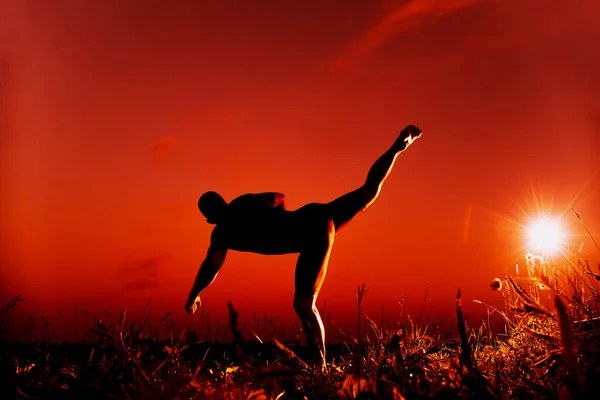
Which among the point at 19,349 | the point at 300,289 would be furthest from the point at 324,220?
the point at 19,349

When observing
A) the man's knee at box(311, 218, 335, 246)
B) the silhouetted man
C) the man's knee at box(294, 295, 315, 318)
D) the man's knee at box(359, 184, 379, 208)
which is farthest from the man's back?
the man's knee at box(359, 184, 379, 208)

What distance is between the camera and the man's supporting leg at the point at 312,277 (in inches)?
190

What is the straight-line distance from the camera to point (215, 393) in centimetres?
236

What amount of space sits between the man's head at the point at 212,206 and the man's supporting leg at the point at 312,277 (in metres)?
0.93

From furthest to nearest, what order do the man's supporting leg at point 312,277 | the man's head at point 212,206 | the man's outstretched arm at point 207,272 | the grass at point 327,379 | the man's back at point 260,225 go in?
the man's outstretched arm at point 207,272 < the man's head at point 212,206 < the man's back at point 260,225 < the man's supporting leg at point 312,277 < the grass at point 327,379

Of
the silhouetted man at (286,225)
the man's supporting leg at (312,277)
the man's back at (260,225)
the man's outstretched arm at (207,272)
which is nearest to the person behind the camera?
the man's supporting leg at (312,277)

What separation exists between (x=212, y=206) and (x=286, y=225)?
780 millimetres

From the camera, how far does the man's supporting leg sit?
190 inches

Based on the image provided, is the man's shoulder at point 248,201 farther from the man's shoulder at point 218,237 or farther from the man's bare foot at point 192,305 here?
the man's bare foot at point 192,305

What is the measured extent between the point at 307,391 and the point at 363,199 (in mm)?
2702

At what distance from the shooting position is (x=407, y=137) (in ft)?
17.9

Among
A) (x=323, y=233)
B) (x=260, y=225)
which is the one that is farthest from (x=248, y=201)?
(x=323, y=233)

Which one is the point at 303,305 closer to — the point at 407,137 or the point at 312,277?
the point at 312,277

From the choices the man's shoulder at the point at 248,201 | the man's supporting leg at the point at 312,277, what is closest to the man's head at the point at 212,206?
the man's shoulder at the point at 248,201
